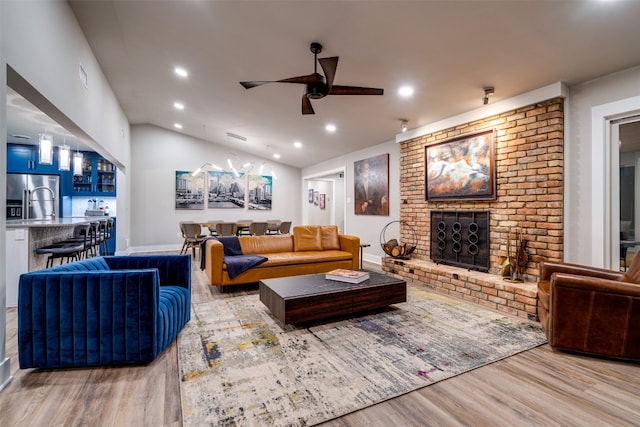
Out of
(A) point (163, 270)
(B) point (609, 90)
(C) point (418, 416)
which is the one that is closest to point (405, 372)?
(C) point (418, 416)

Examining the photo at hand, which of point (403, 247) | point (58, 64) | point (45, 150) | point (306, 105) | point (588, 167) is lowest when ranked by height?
point (403, 247)

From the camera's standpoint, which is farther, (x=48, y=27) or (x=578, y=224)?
(x=578, y=224)

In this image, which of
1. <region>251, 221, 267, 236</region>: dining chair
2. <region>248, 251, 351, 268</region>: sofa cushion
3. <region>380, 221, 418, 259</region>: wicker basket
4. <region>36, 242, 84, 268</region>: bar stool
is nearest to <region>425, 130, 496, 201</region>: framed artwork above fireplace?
<region>380, 221, 418, 259</region>: wicker basket

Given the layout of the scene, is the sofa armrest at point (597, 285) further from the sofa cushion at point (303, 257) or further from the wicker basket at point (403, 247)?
the sofa cushion at point (303, 257)

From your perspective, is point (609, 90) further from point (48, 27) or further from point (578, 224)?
point (48, 27)

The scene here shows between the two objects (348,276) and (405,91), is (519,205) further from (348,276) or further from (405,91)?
(348,276)

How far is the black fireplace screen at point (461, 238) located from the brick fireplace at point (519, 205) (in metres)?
0.08

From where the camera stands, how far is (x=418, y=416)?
1.66m

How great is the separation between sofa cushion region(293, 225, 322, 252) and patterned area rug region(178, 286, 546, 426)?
1771 millimetres

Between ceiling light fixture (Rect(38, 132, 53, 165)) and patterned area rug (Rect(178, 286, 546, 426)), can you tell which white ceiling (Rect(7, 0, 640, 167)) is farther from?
patterned area rug (Rect(178, 286, 546, 426))

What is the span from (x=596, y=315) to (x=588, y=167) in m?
1.80

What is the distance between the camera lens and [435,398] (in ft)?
5.97

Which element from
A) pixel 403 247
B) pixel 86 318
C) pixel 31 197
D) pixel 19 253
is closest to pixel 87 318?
pixel 86 318

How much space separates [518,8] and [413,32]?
82cm
